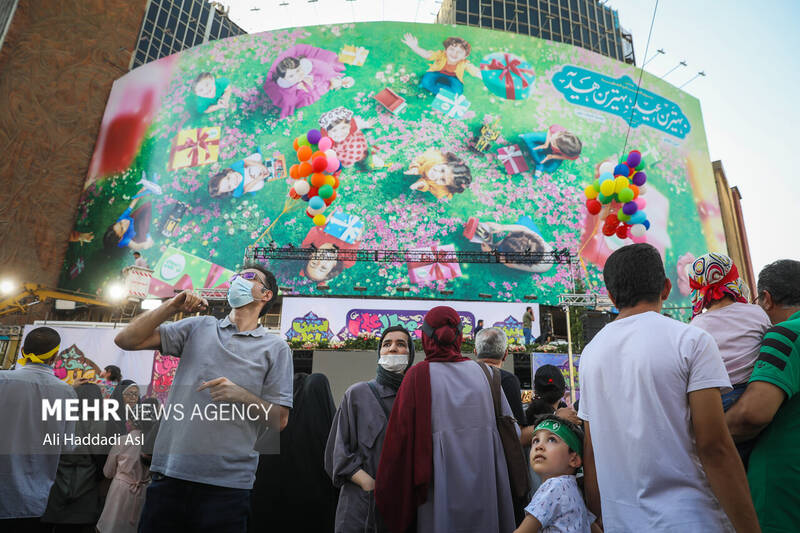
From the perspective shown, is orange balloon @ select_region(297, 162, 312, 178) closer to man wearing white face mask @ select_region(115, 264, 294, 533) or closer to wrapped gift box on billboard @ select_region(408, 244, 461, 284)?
wrapped gift box on billboard @ select_region(408, 244, 461, 284)

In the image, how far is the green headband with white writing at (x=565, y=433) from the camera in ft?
5.99

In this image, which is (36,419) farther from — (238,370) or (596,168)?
(596,168)

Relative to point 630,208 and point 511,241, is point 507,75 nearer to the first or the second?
point 511,241

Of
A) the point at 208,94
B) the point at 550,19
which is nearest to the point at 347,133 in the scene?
the point at 208,94

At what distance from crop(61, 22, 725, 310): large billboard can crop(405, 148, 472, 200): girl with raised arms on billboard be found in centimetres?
6

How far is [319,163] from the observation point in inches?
400

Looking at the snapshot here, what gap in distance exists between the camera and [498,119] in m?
18.4

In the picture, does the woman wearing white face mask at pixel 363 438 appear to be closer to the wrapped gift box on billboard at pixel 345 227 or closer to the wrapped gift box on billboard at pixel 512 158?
the wrapped gift box on billboard at pixel 345 227

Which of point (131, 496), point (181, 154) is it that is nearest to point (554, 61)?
point (181, 154)

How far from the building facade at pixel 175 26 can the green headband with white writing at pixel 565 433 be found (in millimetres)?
28620

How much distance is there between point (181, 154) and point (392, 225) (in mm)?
8992

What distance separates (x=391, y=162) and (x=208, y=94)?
829 cm

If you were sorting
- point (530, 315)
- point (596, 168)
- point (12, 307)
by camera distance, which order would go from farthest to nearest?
1. point (596, 168)
2. point (12, 307)
3. point (530, 315)

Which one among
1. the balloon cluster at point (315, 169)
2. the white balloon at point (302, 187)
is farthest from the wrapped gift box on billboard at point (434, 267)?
the white balloon at point (302, 187)
